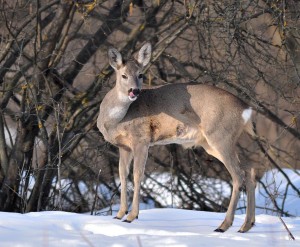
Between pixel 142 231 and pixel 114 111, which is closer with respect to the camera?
pixel 142 231

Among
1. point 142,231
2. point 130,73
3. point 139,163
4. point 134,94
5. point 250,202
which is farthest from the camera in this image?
point 130,73

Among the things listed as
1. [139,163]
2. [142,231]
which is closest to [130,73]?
[139,163]

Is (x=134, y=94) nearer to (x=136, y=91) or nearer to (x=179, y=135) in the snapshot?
(x=136, y=91)

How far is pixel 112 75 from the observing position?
1158 centimetres

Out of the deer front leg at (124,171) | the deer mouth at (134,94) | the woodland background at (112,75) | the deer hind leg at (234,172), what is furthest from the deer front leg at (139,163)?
the woodland background at (112,75)

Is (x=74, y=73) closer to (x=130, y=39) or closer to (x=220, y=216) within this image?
(x=130, y=39)

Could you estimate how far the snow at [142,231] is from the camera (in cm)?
594

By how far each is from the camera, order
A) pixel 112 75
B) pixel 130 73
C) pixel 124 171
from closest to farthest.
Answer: pixel 130 73, pixel 124 171, pixel 112 75

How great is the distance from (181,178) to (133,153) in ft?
13.4

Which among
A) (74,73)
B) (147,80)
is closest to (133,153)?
(147,80)

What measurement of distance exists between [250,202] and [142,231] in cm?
122

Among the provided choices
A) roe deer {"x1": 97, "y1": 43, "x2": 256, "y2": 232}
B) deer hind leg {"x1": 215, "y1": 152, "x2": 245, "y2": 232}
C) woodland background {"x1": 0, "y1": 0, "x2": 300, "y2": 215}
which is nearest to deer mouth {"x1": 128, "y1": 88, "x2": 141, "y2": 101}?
roe deer {"x1": 97, "y1": 43, "x2": 256, "y2": 232}

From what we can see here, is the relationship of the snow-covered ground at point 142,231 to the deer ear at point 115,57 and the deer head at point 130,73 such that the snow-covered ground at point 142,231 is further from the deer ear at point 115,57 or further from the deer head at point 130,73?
the deer ear at point 115,57

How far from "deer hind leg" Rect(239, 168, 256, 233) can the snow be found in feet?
0.23
